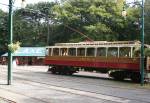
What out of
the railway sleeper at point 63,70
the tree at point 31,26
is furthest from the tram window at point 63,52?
the tree at point 31,26

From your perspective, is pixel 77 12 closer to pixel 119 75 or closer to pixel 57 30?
pixel 57 30

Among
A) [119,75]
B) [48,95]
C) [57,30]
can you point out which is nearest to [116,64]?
[119,75]

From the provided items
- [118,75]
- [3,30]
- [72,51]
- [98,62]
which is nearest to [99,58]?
[98,62]

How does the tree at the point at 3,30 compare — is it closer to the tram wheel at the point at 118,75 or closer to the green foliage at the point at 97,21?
the green foliage at the point at 97,21

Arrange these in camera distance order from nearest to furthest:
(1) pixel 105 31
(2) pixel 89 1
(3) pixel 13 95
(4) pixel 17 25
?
1. (3) pixel 13 95
2. (1) pixel 105 31
3. (2) pixel 89 1
4. (4) pixel 17 25

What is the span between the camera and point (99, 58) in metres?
39.4

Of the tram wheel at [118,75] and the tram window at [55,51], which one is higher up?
the tram window at [55,51]

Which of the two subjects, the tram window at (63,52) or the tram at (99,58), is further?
the tram window at (63,52)

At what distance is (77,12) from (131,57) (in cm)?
3624

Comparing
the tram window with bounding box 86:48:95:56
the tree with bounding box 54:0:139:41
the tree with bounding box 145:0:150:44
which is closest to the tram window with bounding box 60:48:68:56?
the tram window with bounding box 86:48:95:56

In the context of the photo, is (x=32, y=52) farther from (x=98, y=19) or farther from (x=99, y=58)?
(x=99, y=58)

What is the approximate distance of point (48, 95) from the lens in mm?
21969

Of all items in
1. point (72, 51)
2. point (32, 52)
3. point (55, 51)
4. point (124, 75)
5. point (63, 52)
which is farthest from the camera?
point (32, 52)

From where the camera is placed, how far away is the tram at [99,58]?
117 ft
